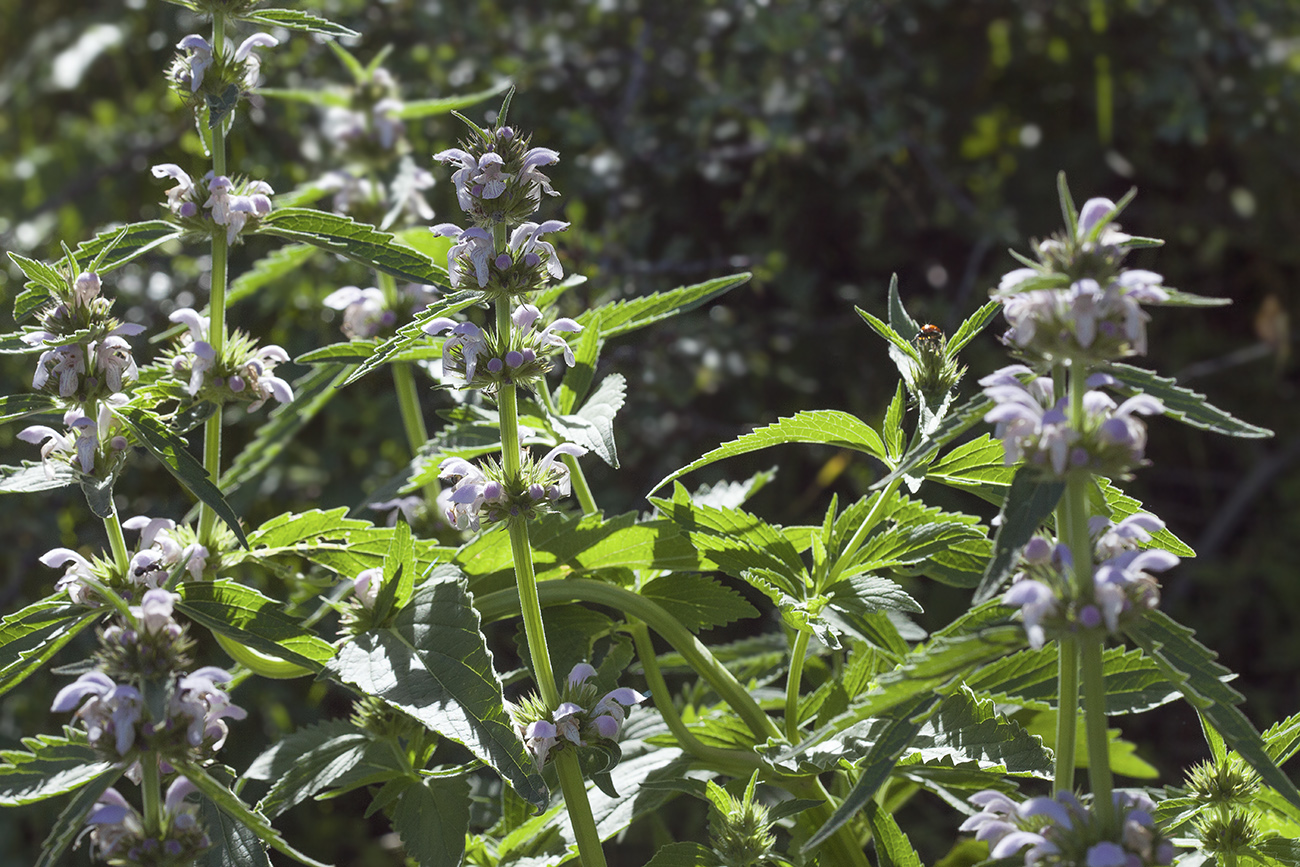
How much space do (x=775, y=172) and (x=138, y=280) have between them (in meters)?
1.30

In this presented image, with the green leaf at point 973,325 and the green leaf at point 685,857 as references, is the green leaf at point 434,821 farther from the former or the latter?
the green leaf at point 973,325

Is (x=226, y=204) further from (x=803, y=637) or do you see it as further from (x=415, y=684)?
(x=803, y=637)

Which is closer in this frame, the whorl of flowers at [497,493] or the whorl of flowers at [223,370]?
the whorl of flowers at [497,493]

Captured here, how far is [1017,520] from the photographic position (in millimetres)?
632

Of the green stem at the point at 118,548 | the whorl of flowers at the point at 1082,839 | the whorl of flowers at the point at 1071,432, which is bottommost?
the whorl of flowers at the point at 1082,839

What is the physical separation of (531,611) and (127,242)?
1.65 feet

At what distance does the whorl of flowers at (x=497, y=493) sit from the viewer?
90cm

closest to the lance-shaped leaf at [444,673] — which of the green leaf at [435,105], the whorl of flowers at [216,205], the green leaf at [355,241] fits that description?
the green leaf at [355,241]

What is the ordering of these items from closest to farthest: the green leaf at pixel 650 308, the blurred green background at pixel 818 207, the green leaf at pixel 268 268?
the green leaf at pixel 650 308
the green leaf at pixel 268 268
the blurred green background at pixel 818 207

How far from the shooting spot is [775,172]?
90.4 inches

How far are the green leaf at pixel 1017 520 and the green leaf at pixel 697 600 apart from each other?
0.38 m

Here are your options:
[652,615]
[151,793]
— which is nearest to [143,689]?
[151,793]

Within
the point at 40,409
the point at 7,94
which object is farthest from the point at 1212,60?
the point at 7,94

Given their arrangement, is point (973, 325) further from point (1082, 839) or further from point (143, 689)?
point (143, 689)
